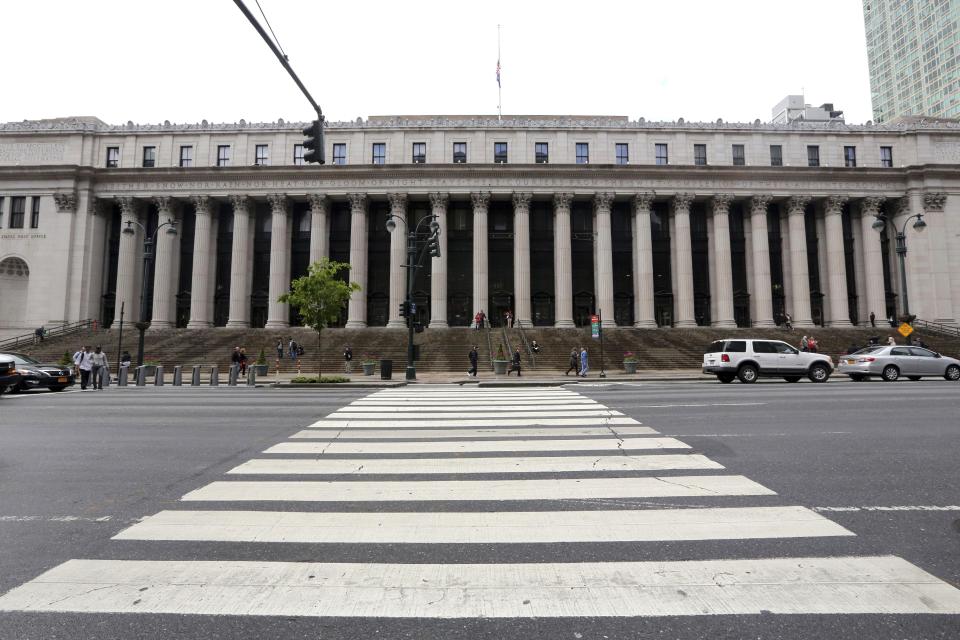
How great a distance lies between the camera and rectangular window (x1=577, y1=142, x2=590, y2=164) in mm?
48031

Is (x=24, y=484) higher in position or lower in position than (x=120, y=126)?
lower

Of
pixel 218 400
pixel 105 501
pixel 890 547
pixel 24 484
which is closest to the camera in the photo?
pixel 890 547

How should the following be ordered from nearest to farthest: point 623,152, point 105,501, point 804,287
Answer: point 105,501, point 804,287, point 623,152

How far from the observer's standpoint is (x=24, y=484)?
5621 millimetres

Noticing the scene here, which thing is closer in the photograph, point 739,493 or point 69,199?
point 739,493

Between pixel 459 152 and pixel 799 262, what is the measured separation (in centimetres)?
3339

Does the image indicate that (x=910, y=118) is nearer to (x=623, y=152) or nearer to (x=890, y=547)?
(x=623, y=152)

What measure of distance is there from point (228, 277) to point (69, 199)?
14.9 metres

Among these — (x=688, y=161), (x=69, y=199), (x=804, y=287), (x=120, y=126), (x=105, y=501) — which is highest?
(x=120, y=126)

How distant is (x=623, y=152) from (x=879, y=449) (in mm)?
45717

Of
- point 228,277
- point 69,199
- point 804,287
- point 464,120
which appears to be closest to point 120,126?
point 69,199

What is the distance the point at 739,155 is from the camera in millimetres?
47875

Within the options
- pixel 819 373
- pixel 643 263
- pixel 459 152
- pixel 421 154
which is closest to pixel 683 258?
pixel 643 263

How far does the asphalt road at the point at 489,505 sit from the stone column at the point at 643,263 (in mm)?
33992
